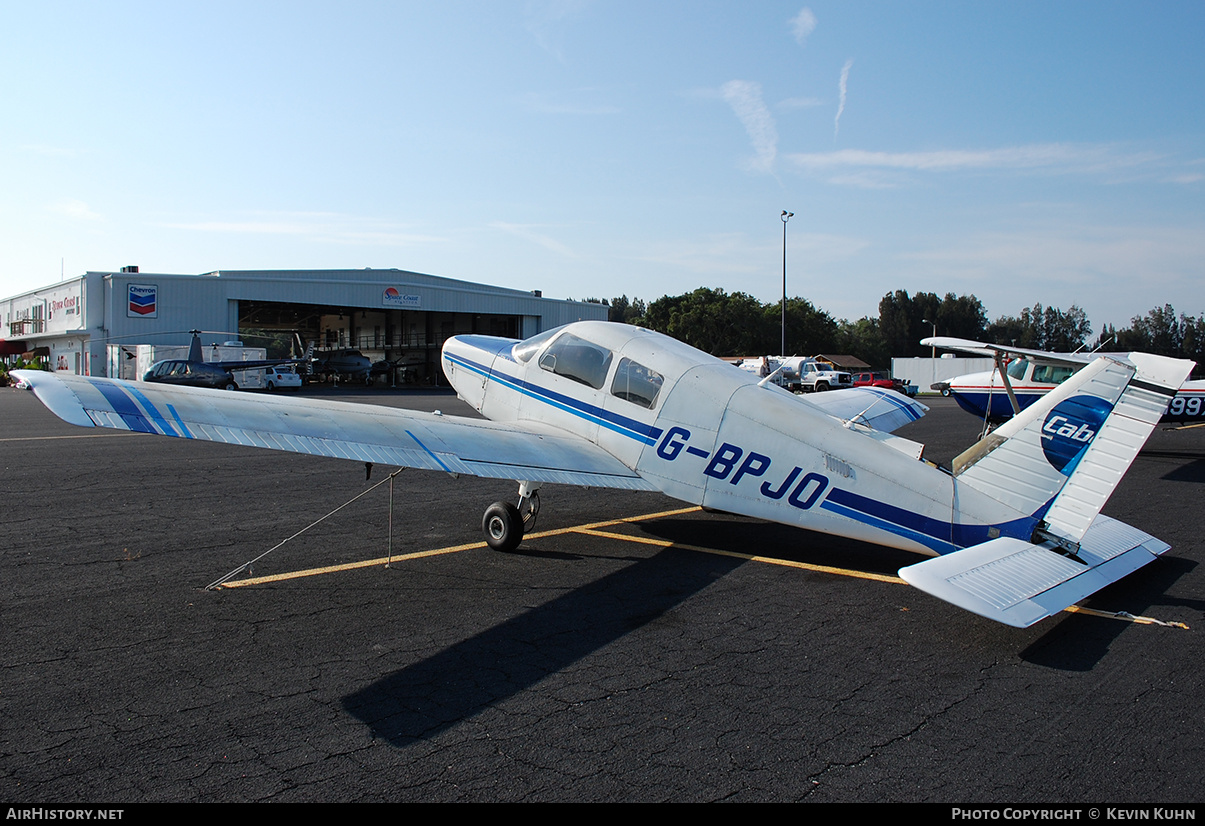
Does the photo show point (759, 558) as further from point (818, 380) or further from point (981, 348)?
point (818, 380)

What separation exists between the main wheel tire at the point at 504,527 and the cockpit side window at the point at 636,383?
164cm

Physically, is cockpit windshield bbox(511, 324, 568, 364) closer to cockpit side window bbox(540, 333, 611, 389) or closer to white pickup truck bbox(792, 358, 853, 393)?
cockpit side window bbox(540, 333, 611, 389)

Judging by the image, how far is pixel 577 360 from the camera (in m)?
8.03

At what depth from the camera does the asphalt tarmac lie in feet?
11.1

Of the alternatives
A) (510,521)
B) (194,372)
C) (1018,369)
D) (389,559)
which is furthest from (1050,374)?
(194,372)

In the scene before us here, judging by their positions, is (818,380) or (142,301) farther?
(818,380)

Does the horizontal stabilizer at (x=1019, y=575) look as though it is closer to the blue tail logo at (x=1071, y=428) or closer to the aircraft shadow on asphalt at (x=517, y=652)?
the blue tail logo at (x=1071, y=428)

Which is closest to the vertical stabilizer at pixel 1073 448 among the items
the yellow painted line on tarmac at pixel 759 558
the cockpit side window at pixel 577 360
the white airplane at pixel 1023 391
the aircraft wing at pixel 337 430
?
the yellow painted line on tarmac at pixel 759 558

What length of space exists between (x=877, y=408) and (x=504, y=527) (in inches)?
234

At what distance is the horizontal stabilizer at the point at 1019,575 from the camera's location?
13.8 feet

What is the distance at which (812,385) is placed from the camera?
4866 centimetres

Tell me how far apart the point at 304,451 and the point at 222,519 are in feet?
12.6
